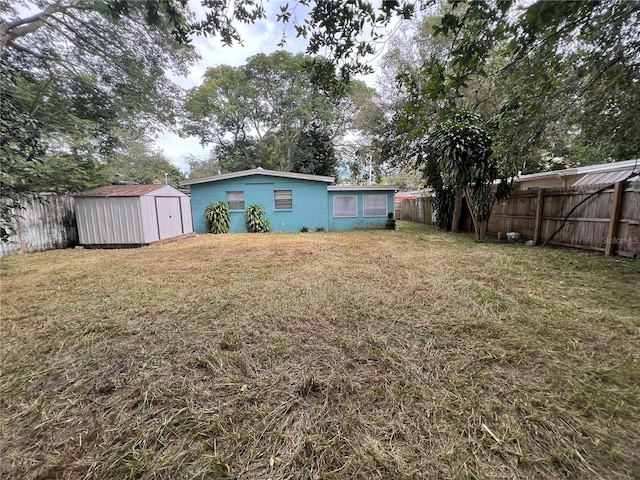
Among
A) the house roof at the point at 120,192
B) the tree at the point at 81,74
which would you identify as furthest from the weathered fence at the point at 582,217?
the house roof at the point at 120,192

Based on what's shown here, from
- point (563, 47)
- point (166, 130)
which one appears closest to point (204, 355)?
point (563, 47)

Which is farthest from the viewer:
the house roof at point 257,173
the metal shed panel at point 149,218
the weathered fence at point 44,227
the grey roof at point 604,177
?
the house roof at point 257,173

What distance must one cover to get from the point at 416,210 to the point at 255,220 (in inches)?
411

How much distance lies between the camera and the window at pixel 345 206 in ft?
40.7

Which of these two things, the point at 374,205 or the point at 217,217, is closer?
the point at 217,217

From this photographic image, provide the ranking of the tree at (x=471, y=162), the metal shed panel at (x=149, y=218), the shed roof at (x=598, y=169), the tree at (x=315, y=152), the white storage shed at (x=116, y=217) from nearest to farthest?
the shed roof at (x=598, y=169) < the tree at (x=471, y=162) < the white storage shed at (x=116, y=217) < the metal shed panel at (x=149, y=218) < the tree at (x=315, y=152)

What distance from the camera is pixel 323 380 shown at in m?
1.94

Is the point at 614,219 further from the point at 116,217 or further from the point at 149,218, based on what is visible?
the point at 116,217

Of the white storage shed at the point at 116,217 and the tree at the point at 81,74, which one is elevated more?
the tree at the point at 81,74

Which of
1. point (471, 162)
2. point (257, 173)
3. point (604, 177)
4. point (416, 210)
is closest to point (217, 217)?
point (257, 173)

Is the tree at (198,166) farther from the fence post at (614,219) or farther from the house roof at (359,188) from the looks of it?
the fence post at (614,219)

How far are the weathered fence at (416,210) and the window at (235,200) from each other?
10.1 m

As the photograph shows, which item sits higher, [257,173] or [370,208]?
[257,173]

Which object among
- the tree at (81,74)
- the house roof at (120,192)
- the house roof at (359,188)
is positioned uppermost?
the tree at (81,74)
